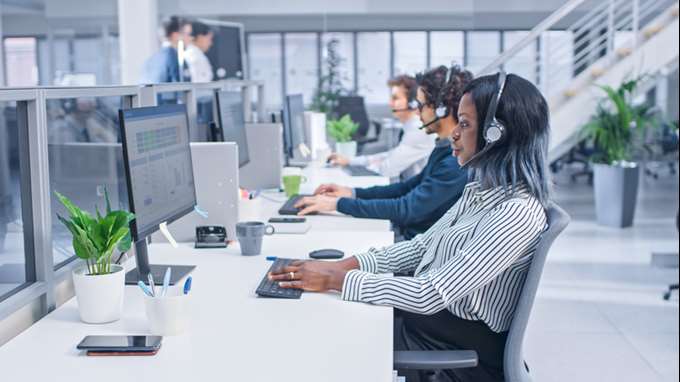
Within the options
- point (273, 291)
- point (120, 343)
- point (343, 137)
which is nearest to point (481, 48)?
point (343, 137)

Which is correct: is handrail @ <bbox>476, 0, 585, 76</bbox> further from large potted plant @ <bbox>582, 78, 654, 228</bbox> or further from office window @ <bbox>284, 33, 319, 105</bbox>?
office window @ <bbox>284, 33, 319, 105</bbox>

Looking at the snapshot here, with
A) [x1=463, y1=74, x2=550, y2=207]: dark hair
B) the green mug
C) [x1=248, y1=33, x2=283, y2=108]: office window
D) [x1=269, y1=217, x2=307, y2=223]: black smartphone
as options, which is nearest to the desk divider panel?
the green mug

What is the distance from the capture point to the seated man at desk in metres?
2.86

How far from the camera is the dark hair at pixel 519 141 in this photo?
1.88m

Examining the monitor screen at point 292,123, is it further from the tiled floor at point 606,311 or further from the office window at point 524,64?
the office window at point 524,64

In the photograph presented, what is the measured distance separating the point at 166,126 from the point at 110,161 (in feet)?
13.1

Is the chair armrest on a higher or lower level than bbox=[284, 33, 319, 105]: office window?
lower

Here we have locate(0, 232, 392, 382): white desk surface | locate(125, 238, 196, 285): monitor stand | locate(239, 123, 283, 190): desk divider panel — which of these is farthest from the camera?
locate(239, 123, 283, 190): desk divider panel

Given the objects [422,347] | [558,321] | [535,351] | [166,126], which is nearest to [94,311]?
[166,126]

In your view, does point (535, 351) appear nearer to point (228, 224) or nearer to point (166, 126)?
point (228, 224)

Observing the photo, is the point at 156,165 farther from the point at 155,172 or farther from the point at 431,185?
the point at 431,185

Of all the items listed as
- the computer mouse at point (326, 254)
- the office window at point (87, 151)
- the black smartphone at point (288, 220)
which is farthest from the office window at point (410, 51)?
the computer mouse at point (326, 254)

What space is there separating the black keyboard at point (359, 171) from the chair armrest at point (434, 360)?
2718 mm

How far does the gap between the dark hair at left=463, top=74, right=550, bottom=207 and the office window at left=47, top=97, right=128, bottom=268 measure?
1.60 meters
